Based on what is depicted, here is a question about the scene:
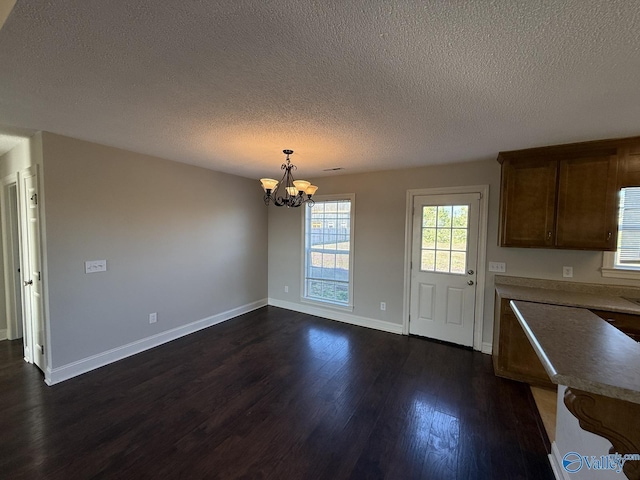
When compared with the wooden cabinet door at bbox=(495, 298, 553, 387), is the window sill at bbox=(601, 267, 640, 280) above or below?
above

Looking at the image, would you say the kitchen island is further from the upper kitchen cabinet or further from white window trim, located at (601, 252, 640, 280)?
white window trim, located at (601, 252, 640, 280)

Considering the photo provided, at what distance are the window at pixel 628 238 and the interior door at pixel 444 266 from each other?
3.99 ft

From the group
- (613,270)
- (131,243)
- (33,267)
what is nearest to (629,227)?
(613,270)

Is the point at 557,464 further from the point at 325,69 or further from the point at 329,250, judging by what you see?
the point at 329,250

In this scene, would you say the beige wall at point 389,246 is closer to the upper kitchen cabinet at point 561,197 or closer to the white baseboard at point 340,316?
the white baseboard at point 340,316

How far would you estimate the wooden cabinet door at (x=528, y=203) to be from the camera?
2.75 m

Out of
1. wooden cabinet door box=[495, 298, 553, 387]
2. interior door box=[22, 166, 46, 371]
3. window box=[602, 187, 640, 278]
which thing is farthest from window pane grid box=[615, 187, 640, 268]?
interior door box=[22, 166, 46, 371]

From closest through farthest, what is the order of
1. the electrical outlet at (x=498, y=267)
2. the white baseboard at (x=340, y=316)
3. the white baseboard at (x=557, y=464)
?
the white baseboard at (x=557, y=464) → the electrical outlet at (x=498, y=267) → the white baseboard at (x=340, y=316)

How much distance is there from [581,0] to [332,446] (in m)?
2.67

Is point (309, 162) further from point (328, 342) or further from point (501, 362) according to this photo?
point (501, 362)

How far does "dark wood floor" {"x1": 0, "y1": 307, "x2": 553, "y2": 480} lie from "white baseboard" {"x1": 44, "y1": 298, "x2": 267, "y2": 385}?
99 mm

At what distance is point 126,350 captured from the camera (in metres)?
3.10

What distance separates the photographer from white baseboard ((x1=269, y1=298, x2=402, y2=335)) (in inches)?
155

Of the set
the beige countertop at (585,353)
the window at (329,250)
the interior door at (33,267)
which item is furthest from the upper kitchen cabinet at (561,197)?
the interior door at (33,267)
